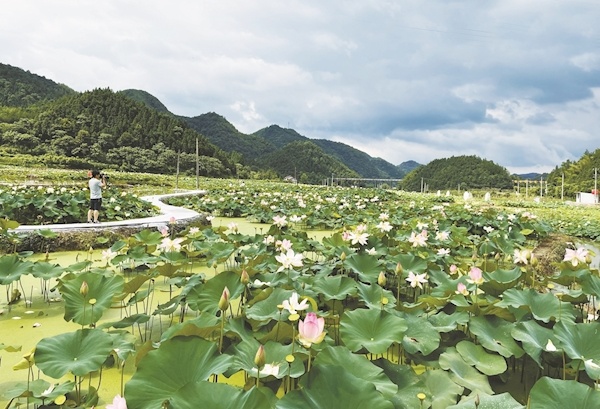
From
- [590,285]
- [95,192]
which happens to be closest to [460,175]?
[95,192]

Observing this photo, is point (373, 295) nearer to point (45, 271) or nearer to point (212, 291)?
point (212, 291)

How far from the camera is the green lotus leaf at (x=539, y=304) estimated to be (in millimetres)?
1947

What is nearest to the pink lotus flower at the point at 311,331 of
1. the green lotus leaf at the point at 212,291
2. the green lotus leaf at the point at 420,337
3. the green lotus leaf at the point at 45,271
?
the green lotus leaf at the point at 420,337

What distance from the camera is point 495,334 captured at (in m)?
1.86

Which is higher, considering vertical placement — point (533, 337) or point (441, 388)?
point (533, 337)

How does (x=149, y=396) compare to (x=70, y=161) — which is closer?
(x=149, y=396)

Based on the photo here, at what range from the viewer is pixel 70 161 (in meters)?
35.2

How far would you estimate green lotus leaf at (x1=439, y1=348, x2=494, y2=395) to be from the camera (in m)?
1.52

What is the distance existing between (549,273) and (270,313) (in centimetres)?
334

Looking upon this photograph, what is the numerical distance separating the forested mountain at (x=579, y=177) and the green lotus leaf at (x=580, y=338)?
1913 inches

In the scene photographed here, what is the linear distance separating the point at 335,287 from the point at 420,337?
0.67m

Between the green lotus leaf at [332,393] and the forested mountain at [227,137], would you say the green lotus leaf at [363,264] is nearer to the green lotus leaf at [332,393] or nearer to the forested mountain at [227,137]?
the green lotus leaf at [332,393]

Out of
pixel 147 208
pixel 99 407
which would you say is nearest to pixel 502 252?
pixel 99 407

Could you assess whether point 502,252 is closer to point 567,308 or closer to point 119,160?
point 567,308
